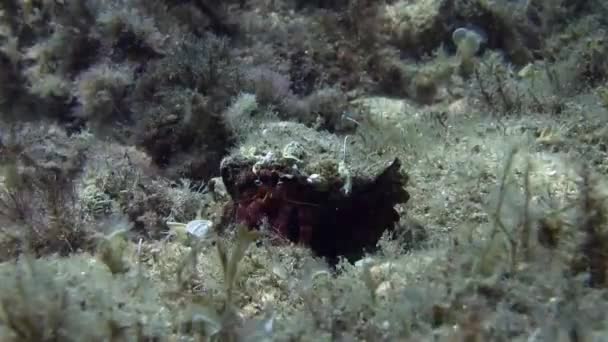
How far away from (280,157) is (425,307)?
173cm

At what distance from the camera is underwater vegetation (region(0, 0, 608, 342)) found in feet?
8.20

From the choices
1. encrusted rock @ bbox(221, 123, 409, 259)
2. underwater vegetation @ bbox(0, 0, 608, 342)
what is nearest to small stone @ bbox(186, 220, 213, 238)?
underwater vegetation @ bbox(0, 0, 608, 342)

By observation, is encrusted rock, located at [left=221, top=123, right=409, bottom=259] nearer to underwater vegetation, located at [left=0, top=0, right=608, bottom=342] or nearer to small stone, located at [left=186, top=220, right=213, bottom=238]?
underwater vegetation, located at [left=0, top=0, right=608, bottom=342]

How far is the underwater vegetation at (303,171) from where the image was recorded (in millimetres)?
2498

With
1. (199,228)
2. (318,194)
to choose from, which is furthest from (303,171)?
(199,228)

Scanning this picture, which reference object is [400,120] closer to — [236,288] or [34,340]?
[236,288]

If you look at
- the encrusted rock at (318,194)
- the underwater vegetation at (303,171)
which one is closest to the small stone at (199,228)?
the underwater vegetation at (303,171)

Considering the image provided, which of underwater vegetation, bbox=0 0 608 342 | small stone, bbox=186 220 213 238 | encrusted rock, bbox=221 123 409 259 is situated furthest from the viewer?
encrusted rock, bbox=221 123 409 259

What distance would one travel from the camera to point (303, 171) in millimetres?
3766

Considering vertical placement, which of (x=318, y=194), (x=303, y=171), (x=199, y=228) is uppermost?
(x=303, y=171)

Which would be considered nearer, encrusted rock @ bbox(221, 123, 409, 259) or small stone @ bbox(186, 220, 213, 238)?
small stone @ bbox(186, 220, 213, 238)

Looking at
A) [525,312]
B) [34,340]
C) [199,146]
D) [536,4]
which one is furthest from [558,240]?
[536,4]

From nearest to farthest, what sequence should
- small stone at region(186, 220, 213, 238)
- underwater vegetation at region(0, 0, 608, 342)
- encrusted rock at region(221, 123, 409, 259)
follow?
underwater vegetation at region(0, 0, 608, 342)
small stone at region(186, 220, 213, 238)
encrusted rock at region(221, 123, 409, 259)

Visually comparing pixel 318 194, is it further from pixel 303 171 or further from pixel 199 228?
pixel 199 228
